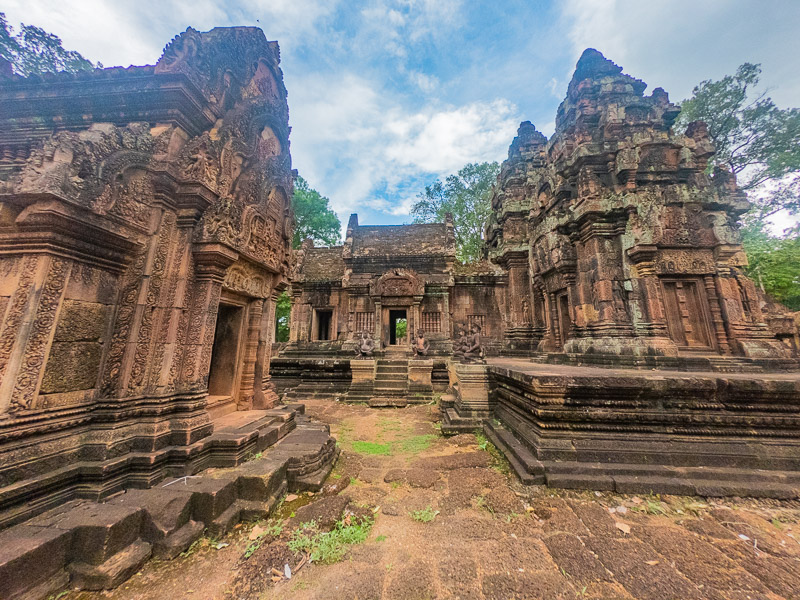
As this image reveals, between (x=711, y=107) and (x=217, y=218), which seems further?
(x=711, y=107)

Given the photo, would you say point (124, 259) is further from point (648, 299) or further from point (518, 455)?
point (648, 299)

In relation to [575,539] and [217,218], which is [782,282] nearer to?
[575,539]

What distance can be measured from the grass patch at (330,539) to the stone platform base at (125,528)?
1.73 feet

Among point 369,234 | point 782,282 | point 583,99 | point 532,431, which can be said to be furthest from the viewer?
point 369,234

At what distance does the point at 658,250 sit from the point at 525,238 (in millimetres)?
5056

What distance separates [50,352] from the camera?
8.89ft

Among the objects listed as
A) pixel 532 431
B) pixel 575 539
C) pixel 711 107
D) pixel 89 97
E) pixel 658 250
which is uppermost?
pixel 711 107

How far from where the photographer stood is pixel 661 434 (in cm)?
364

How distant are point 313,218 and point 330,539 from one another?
22448 millimetres

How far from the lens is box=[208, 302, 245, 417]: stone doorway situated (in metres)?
4.84

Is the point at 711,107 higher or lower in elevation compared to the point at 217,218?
higher

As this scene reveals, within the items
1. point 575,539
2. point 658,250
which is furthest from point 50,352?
point 658,250

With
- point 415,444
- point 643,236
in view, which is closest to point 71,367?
point 415,444

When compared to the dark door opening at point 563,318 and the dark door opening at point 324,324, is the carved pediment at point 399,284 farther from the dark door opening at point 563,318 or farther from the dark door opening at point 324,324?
the dark door opening at point 563,318
